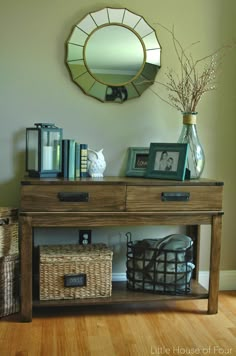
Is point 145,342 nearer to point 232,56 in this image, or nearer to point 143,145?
point 143,145

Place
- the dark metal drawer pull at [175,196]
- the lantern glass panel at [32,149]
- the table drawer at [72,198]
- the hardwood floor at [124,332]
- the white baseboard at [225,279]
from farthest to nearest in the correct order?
the white baseboard at [225,279] → the lantern glass panel at [32,149] → the dark metal drawer pull at [175,196] → the table drawer at [72,198] → the hardwood floor at [124,332]

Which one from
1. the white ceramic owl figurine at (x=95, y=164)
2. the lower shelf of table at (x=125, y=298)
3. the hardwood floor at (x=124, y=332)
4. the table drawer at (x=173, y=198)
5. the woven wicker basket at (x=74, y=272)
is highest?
the white ceramic owl figurine at (x=95, y=164)

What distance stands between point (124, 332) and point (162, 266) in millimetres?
454

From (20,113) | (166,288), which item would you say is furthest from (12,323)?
(20,113)

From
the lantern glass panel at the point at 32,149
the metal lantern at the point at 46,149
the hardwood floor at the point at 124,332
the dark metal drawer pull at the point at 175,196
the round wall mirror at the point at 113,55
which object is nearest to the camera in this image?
the hardwood floor at the point at 124,332

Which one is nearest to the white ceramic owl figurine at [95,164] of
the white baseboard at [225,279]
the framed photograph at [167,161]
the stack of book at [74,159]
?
the stack of book at [74,159]

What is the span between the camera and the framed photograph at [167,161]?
2.51 m

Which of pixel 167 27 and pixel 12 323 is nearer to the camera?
pixel 12 323

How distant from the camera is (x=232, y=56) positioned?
9.65ft

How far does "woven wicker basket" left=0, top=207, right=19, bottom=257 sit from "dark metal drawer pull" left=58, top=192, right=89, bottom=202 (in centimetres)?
34

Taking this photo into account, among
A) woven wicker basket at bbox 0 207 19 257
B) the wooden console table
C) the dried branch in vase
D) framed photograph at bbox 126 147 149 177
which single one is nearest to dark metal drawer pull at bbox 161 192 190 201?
the wooden console table

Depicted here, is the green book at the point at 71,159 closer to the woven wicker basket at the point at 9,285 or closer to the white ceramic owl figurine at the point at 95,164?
the white ceramic owl figurine at the point at 95,164

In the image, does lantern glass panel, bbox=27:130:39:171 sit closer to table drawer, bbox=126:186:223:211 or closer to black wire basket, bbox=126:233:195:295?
table drawer, bbox=126:186:223:211

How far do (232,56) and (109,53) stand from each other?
84 centimetres
